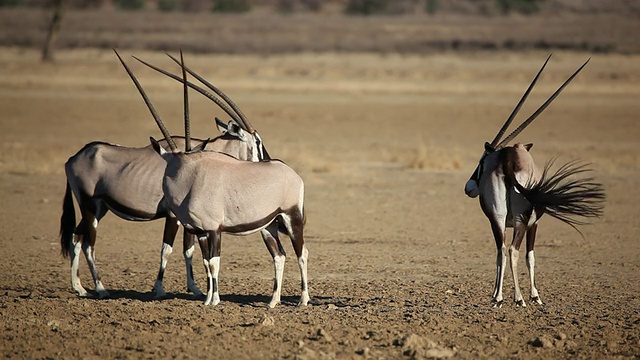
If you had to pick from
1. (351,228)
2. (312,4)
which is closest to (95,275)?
(351,228)

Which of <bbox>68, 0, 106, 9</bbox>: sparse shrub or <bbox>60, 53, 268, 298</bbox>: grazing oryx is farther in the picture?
<bbox>68, 0, 106, 9</bbox>: sparse shrub

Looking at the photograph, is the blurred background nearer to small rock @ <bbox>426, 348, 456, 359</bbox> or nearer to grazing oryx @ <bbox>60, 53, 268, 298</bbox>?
grazing oryx @ <bbox>60, 53, 268, 298</bbox>

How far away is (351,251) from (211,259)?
12.7 feet

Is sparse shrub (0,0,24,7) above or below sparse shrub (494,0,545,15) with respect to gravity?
below

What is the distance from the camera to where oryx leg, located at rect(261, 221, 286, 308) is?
908 centimetres

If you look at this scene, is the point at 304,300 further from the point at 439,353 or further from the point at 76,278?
the point at 76,278

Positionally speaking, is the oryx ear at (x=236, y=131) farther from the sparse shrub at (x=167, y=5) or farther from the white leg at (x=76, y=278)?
the sparse shrub at (x=167, y=5)

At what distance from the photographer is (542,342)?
7598mm

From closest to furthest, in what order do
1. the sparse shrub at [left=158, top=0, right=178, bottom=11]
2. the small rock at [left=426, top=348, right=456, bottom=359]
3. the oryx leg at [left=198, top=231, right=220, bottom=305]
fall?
the small rock at [left=426, top=348, right=456, bottom=359]
the oryx leg at [left=198, top=231, right=220, bottom=305]
the sparse shrub at [left=158, top=0, right=178, bottom=11]

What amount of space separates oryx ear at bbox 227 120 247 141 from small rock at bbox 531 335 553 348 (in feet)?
12.6

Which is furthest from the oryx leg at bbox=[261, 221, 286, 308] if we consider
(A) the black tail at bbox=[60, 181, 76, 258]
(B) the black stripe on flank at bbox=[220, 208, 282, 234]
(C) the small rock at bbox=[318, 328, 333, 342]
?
(A) the black tail at bbox=[60, 181, 76, 258]

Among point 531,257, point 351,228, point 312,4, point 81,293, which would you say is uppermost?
point 312,4

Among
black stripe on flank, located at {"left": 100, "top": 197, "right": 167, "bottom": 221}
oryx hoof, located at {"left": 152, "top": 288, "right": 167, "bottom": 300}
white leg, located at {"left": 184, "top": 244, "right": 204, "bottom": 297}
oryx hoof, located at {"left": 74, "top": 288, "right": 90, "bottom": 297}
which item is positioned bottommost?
oryx hoof, located at {"left": 74, "top": 288, "right": 90, "bottom": 297}

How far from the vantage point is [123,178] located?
9703 millimetres
